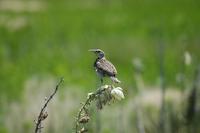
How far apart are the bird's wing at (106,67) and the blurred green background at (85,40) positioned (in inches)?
192

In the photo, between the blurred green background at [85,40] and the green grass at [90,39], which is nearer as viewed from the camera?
the blurred green background at [85,40]

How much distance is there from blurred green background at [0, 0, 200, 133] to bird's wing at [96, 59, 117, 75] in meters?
4.88

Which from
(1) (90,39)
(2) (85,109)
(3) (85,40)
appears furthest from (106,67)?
(1) (90,39)

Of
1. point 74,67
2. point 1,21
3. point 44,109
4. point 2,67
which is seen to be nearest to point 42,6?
point 1,21

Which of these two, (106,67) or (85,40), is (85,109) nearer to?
(106,67)

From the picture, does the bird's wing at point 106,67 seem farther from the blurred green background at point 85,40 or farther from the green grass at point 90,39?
the green grass at point 90,39

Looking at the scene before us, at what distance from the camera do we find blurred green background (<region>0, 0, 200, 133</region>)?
1037 cm

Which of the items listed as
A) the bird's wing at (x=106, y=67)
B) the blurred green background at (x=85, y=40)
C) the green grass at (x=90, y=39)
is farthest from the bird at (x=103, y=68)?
the green grass at (x=90, y=39)

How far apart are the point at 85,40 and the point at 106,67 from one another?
14.3 metres

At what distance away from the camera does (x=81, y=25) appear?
64.2 ft

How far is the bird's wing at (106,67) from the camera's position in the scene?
104 inches

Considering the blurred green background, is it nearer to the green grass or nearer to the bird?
the green grass

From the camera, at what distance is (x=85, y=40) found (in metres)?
16.9

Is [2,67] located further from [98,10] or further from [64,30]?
[98,10]
